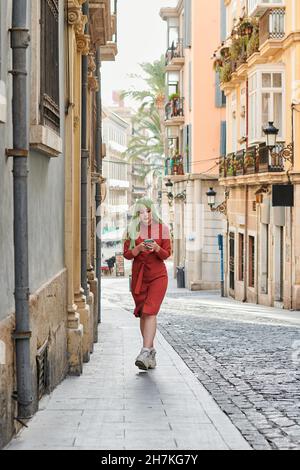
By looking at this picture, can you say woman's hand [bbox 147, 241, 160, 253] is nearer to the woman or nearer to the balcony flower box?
the woman

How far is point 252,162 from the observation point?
3094 centimetres

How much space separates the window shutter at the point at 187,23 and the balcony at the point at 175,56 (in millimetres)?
2033

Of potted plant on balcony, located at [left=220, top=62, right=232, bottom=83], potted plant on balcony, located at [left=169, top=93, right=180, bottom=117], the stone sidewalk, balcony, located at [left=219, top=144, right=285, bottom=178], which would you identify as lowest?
the stone sidewalk

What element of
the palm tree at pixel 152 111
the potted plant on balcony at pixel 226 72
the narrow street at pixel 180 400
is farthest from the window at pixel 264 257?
the palm tree at pixel 152 111

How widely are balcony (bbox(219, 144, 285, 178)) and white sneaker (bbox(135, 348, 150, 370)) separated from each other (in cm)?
1823

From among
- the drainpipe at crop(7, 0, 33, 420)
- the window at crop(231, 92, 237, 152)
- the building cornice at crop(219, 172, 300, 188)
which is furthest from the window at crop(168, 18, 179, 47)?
the drainpipe at crop(7, 0, 33, 420)

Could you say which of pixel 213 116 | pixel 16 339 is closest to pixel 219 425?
pixel 16 339

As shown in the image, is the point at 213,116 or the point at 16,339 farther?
the point at 213,116

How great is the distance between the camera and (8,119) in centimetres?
660

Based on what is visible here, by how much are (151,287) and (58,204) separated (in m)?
1.25

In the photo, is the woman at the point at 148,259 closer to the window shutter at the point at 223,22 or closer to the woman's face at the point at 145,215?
the woman's face at the point at 145,215

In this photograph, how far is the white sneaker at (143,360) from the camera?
10227mm

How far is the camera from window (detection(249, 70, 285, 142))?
29.6 meters

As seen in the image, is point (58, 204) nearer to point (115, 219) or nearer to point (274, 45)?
point (274, 45)
